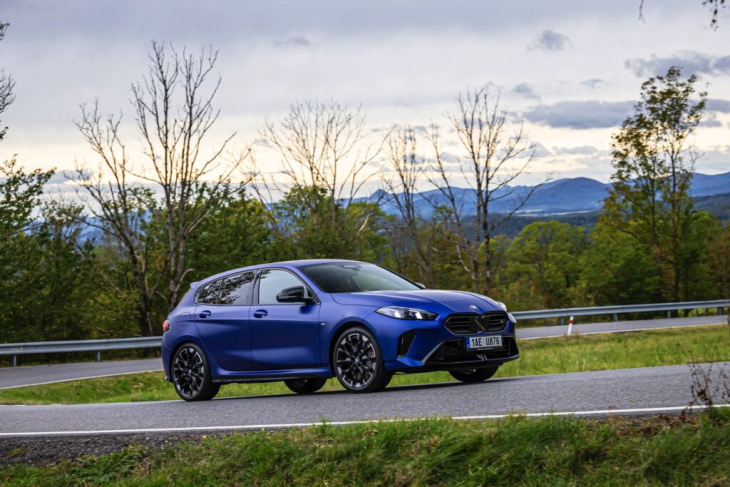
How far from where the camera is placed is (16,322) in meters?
32.8

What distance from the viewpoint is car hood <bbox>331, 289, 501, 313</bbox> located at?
10.1 meters

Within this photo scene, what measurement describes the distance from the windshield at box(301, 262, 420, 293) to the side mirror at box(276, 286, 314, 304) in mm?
215

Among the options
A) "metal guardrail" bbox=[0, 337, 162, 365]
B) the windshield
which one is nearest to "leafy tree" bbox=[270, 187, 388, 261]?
"metal guardrail" bbox=[0, 337, 162, 365]

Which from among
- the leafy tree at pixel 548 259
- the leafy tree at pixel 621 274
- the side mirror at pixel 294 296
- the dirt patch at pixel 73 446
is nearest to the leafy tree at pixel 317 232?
the leafy tree at pixel 621 274

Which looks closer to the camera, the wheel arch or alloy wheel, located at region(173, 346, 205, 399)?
the wheel arch

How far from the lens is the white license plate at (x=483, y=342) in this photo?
401 inches

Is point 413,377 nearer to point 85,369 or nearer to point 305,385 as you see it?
point 305,385

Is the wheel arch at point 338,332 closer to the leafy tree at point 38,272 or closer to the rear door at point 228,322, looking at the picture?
the rear door at point 228,322

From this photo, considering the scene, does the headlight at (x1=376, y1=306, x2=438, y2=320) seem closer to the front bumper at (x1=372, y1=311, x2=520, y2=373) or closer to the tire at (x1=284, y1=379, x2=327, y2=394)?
the front bumper at (x1=372, y1=311, x2=520, y2=373)

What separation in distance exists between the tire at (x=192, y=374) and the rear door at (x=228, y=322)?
8.2 inches

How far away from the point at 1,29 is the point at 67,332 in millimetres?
12057

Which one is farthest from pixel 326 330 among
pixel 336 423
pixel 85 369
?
pixel 85 369

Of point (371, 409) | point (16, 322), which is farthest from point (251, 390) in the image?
point (16, 322)

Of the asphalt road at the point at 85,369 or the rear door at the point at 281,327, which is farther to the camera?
the asphalt road at the point at 85,369
